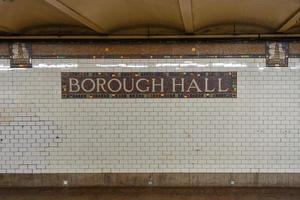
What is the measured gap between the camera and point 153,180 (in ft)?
18.0

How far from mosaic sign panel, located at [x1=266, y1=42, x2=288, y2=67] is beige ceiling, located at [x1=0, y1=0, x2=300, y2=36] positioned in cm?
36

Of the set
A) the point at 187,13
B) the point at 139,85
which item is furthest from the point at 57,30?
the point at 187,13

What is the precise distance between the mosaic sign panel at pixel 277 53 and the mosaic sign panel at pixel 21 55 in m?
4.13

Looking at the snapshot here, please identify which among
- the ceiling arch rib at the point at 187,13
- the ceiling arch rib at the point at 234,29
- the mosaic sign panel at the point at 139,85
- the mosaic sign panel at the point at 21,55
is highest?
the ceiling arch rib at the point at 234,29

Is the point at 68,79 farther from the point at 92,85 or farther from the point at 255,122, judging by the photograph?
the point at 255,122

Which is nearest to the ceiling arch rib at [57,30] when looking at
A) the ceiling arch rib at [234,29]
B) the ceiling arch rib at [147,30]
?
the ceiling arch rib at [147,30]

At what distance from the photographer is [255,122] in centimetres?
539

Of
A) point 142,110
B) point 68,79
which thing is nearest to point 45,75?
point 68,79

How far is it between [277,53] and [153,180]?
306cm

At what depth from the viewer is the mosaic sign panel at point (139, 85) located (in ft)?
17.6

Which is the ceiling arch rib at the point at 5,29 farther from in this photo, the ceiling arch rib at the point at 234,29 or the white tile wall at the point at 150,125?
the ceiling arch rib at the point at 234,29

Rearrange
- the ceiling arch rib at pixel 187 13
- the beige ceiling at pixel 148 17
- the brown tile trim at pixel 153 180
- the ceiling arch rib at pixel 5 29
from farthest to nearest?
1. the brown tile trim at pixel 153 180
2. the ceiling arch rib at pixel 5 29
3. the beige ceiling at pixel 148 17
4. the ceiling arch rib at pixel 187 13

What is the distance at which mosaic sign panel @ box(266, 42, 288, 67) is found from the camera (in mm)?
5297

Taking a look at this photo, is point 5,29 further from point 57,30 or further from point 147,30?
point 147,30
